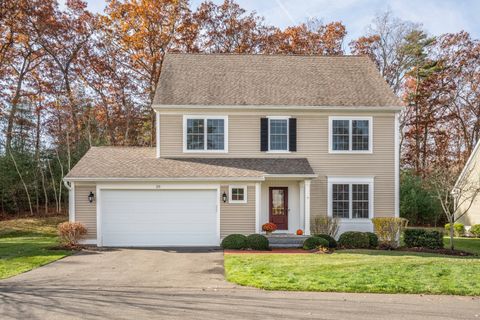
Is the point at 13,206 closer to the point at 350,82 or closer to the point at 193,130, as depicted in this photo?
the point at 193,130

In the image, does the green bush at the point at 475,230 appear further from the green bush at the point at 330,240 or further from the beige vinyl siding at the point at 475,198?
the green bush at the point at 330,240

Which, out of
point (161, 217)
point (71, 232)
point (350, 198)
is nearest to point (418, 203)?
point (350, 198)

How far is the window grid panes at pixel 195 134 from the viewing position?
60.2 feet

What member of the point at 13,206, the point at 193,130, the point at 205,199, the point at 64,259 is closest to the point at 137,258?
the point at 64,259

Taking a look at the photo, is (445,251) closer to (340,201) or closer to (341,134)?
(340,201)

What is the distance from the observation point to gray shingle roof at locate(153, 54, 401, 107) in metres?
18.5

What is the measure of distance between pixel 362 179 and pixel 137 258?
941 cm

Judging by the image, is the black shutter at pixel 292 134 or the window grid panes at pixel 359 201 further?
the black shutter at pixel 292 134

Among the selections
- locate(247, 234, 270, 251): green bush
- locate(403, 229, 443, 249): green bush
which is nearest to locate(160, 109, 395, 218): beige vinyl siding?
locate(403, 229, 443, 249): green bush

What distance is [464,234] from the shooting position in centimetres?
2420

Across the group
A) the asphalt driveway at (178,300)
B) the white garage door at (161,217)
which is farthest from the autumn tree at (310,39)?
the asphalt driveway at (178,300)

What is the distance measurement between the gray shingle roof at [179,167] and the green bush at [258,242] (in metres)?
2.27

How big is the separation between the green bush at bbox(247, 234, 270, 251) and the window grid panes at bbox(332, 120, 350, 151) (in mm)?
5222

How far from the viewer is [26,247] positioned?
16438 mm
